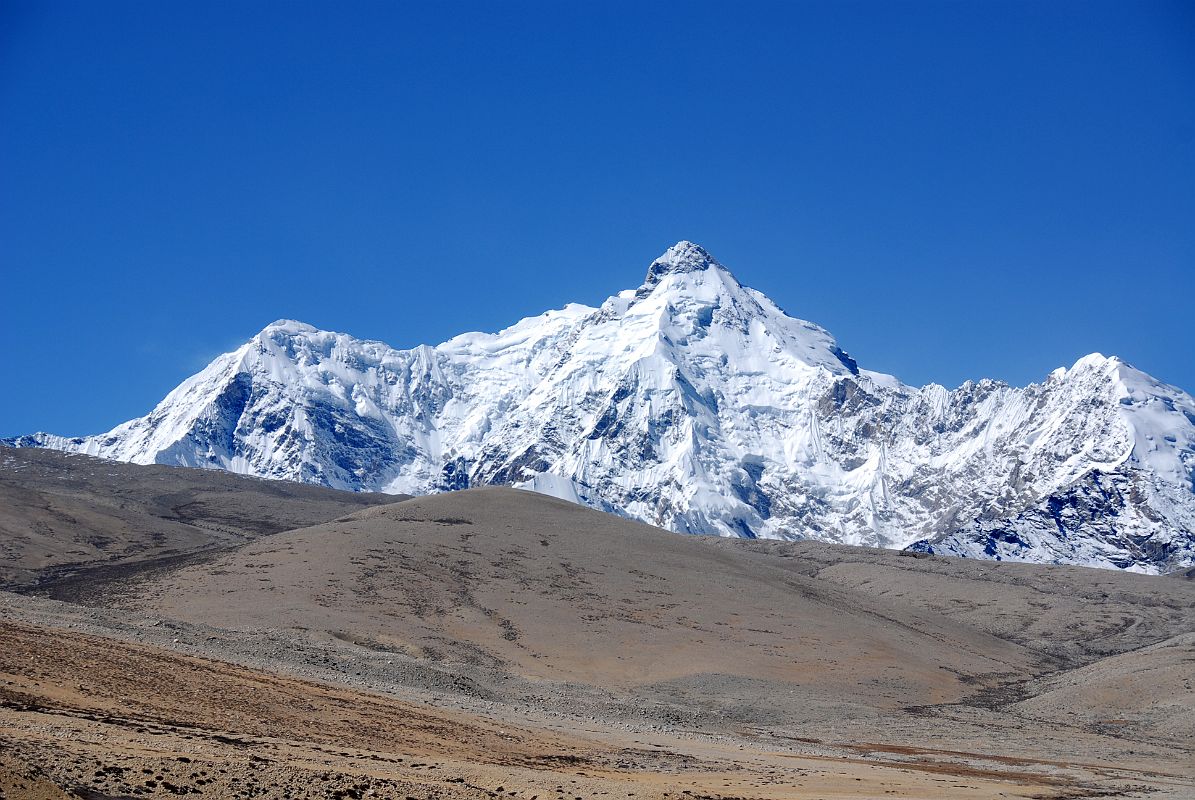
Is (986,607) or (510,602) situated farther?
(986,607)

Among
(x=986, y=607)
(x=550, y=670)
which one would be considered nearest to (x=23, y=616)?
(x=550, y=670)

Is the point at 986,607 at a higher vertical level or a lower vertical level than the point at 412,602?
higher

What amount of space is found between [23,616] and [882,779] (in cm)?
3531

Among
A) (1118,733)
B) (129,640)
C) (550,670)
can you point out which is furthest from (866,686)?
(129,640)

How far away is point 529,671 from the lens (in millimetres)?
73750

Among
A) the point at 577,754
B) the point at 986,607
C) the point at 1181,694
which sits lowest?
the point at 577,754

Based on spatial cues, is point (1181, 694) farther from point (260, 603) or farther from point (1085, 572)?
point (1085, 572)

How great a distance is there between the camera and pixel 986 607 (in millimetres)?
150125

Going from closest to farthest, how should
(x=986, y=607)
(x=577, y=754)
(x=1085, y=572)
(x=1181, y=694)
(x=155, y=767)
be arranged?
(x=155, y=767) < (x=577, y=754) < (x=1181, y=694) < (x=986, y=607) < (x=1085, y=572)

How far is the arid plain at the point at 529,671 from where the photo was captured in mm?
30781

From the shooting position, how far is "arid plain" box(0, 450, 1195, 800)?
101ft

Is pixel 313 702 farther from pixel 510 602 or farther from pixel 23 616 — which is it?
pixel 510 602

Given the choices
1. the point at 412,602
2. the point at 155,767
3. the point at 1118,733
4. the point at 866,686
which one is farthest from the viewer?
the point at 412,602

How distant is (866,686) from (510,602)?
93.2ft
